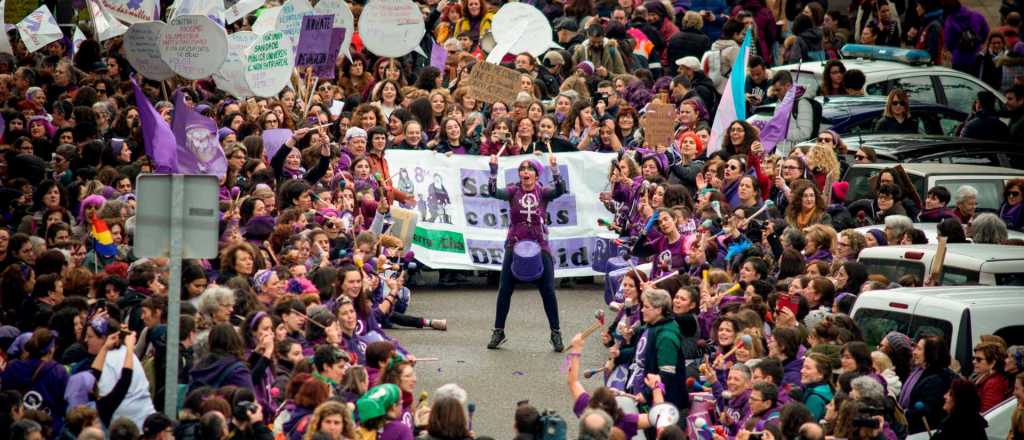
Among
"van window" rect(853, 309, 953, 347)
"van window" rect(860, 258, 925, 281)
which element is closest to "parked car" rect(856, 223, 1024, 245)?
"van window" rect(860, 258, 925, 281)

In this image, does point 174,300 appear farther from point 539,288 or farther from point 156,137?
→ point 156,137

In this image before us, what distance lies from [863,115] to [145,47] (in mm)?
8482

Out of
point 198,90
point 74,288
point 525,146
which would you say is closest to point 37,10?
point 198,90

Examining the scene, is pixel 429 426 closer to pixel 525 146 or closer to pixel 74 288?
→ pixel 74 288

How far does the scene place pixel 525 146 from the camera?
18531mm

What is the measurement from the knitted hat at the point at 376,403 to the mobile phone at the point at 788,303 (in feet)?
12.3

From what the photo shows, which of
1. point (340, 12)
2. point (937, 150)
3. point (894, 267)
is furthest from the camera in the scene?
point (340, 12)

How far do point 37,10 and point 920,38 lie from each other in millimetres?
13011

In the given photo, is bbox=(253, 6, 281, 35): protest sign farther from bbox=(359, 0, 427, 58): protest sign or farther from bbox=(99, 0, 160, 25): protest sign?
bbox=(99, 0, 160, 25): protest sign

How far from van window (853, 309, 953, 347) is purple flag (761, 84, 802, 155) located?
20.4 feet

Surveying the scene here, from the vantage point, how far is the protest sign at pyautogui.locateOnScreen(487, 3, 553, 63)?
2284 cm

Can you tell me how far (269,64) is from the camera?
18.6 m

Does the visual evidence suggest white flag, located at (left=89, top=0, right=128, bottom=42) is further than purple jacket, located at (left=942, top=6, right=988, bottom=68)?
No

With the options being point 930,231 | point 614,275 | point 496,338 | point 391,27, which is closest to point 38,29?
point 391,27
